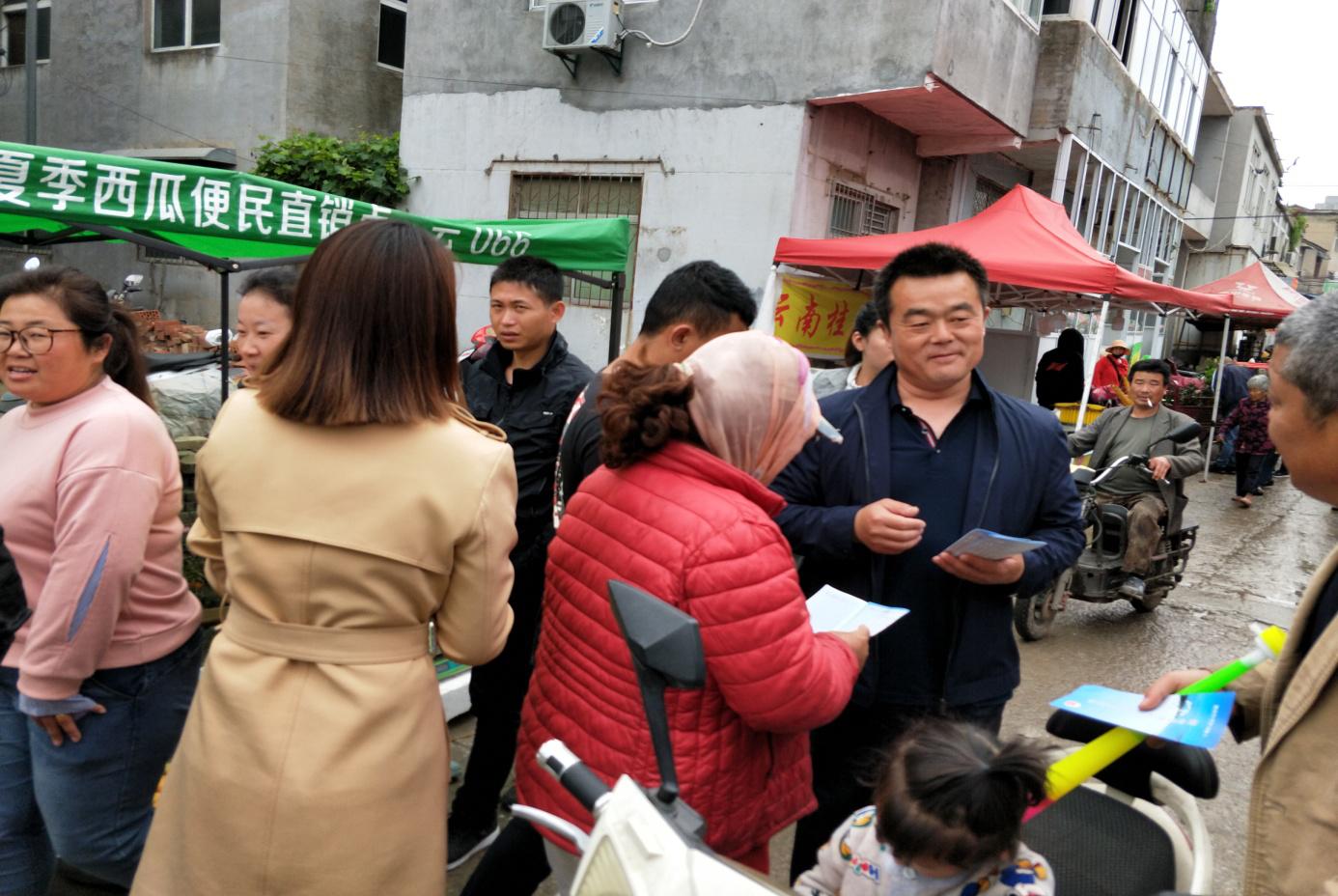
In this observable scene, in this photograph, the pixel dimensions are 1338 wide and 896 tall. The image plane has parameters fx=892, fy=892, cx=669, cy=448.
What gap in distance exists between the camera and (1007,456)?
216 centimetres

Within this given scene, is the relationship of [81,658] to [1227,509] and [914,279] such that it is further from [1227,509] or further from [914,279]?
[1227,509]

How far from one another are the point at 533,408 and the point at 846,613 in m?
1.50

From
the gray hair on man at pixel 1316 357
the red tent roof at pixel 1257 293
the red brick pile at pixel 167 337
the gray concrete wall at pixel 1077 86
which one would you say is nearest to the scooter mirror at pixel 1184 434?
the gray hair on man at pixel 1316 357

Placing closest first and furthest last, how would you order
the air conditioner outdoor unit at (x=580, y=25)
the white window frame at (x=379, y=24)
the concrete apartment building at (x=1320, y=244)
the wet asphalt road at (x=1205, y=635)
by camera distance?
the wet asphalt road at (x=1205, y=635) < the air conditioner outdoor unit at (x=580, y=25) < the white window frame at (x=379, y=24) < the concrete apartment building at (x=1320, y=244)

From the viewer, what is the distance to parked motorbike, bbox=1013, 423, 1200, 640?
5648mm

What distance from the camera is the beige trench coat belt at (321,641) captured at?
59.6 inches

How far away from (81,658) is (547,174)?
8943 millimetres

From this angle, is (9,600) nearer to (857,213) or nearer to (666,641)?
(666,641)

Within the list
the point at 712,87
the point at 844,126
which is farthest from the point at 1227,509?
the point at 712,87

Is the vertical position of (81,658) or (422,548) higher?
(422,548)

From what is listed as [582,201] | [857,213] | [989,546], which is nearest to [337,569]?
[989,546]

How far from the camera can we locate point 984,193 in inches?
486

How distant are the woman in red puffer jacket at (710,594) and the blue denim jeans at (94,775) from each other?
975 millimetres

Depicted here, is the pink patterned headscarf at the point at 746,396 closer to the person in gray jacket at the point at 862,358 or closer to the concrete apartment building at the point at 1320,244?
the person in gray jacket at the point at 862,358
